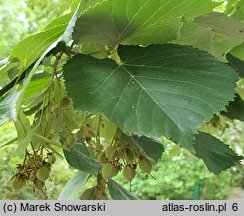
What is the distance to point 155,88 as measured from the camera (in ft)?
1.47

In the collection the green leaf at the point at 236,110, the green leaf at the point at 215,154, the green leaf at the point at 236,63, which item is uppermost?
the green leaf at the point at 236,63

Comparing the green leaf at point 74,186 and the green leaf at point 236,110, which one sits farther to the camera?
the green leaf at point 74,186

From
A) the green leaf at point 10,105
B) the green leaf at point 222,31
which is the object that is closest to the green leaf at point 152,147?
the green leaf at point 222,31

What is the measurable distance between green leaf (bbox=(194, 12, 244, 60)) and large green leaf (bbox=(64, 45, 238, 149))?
0.42 feet

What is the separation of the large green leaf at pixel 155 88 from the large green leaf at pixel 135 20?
0.05 feet

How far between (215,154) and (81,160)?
0.69ft

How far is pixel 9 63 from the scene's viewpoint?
0.55m

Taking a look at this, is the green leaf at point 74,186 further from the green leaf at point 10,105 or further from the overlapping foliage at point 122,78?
the green leaf at point 10,105

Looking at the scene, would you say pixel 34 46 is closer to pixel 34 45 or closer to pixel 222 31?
pixel 34 45

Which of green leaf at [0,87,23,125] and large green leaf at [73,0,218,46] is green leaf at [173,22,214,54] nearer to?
large green leaf at [73,0,218,46]

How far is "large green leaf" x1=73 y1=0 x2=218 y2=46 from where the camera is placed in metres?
0.46

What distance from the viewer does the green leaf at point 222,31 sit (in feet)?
2.01

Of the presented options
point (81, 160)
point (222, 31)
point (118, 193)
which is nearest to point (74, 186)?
point (118, 193)

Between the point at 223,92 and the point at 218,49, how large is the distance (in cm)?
20
